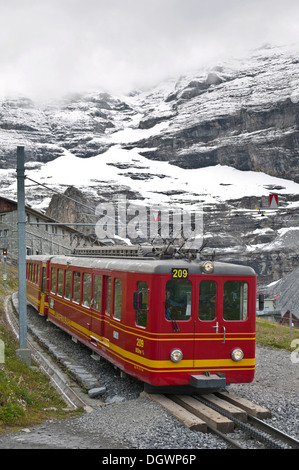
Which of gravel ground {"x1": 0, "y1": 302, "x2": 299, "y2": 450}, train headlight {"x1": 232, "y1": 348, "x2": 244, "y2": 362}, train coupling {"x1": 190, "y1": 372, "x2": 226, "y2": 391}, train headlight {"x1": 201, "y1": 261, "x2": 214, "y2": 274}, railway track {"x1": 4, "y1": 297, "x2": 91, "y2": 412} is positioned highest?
train headlight {"x1": 201, "y1": 261, "x2": 214, "y2": 274}

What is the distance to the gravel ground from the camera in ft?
26.0

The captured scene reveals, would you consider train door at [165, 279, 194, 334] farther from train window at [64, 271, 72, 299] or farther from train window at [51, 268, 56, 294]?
train window at [51, 268, 56, 294]

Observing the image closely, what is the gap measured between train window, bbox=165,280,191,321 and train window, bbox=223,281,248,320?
81cm

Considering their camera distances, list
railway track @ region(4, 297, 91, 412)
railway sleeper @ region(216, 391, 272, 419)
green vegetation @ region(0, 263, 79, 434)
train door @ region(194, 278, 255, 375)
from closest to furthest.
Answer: green vegetation @ region(0, 263, 79, 434)
railway sleeper @ region(216, 391, 272, 419)
train door @ region(194, 278, 255, 375)
railway track @ region(4, 297, 91, 412)

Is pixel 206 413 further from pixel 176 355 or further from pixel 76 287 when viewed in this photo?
pixel 76 287

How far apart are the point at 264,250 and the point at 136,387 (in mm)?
134845

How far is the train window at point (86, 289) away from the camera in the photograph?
14409 millimetres

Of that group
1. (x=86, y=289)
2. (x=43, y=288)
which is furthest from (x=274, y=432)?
(x=43, y=288)

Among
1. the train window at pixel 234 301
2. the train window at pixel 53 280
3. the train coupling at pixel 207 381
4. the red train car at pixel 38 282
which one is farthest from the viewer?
the red train car at pixel 38 282

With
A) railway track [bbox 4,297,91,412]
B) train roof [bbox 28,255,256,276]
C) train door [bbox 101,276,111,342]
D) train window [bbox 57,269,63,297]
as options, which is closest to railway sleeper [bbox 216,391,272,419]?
train roof [bbox 28,255,256,276]

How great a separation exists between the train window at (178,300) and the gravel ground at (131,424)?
1.76 m

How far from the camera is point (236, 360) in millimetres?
10523

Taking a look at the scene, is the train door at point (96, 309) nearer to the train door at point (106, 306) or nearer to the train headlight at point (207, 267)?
the train door at point (106, 306)

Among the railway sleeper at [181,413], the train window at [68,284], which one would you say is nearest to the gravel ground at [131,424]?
the railway sleeper at [181,413]
